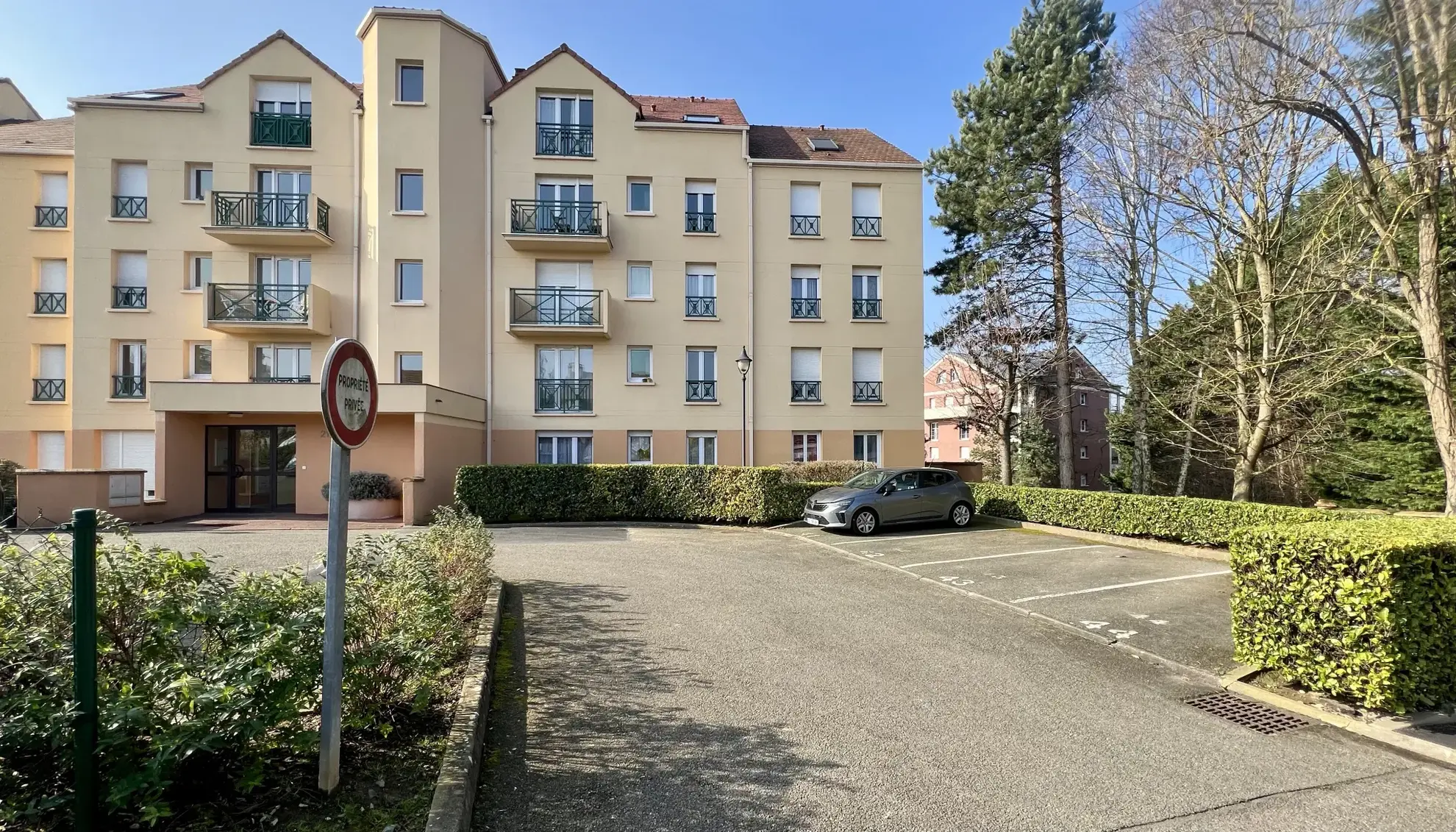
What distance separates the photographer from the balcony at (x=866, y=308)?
23289 mm

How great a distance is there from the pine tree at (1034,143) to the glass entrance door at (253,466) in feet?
69.5

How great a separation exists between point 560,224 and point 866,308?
10.2 m

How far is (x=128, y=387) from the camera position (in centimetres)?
2028

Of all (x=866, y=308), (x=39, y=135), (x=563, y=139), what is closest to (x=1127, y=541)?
(x=866, y=308)

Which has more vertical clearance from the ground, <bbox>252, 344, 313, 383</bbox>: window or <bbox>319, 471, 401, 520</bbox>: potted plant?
<bbox>252, 344, 313, 383</bbox>: window

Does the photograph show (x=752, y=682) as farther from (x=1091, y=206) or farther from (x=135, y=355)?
(x=135, y=355)

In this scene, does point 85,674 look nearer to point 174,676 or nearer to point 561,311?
point 174,676

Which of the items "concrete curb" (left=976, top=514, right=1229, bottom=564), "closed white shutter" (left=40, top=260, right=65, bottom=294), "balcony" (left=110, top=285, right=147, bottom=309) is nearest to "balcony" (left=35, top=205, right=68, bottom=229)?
"closed white shutter" (left=40, top=260, right=65, bottom=294)

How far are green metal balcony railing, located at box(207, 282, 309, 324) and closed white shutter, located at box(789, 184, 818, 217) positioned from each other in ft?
49.1

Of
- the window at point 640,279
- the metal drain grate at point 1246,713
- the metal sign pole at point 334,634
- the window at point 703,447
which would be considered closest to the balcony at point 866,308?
the window at point 703,447

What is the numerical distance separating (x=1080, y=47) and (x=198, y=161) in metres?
26.6

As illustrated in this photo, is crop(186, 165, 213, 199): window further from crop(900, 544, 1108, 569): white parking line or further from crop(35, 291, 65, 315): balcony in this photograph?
crop(900, 544, 1108, 569): white parking line

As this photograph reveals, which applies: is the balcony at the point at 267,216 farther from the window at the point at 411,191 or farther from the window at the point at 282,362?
the window at the point at 282,362

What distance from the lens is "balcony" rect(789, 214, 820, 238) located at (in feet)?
75.5
